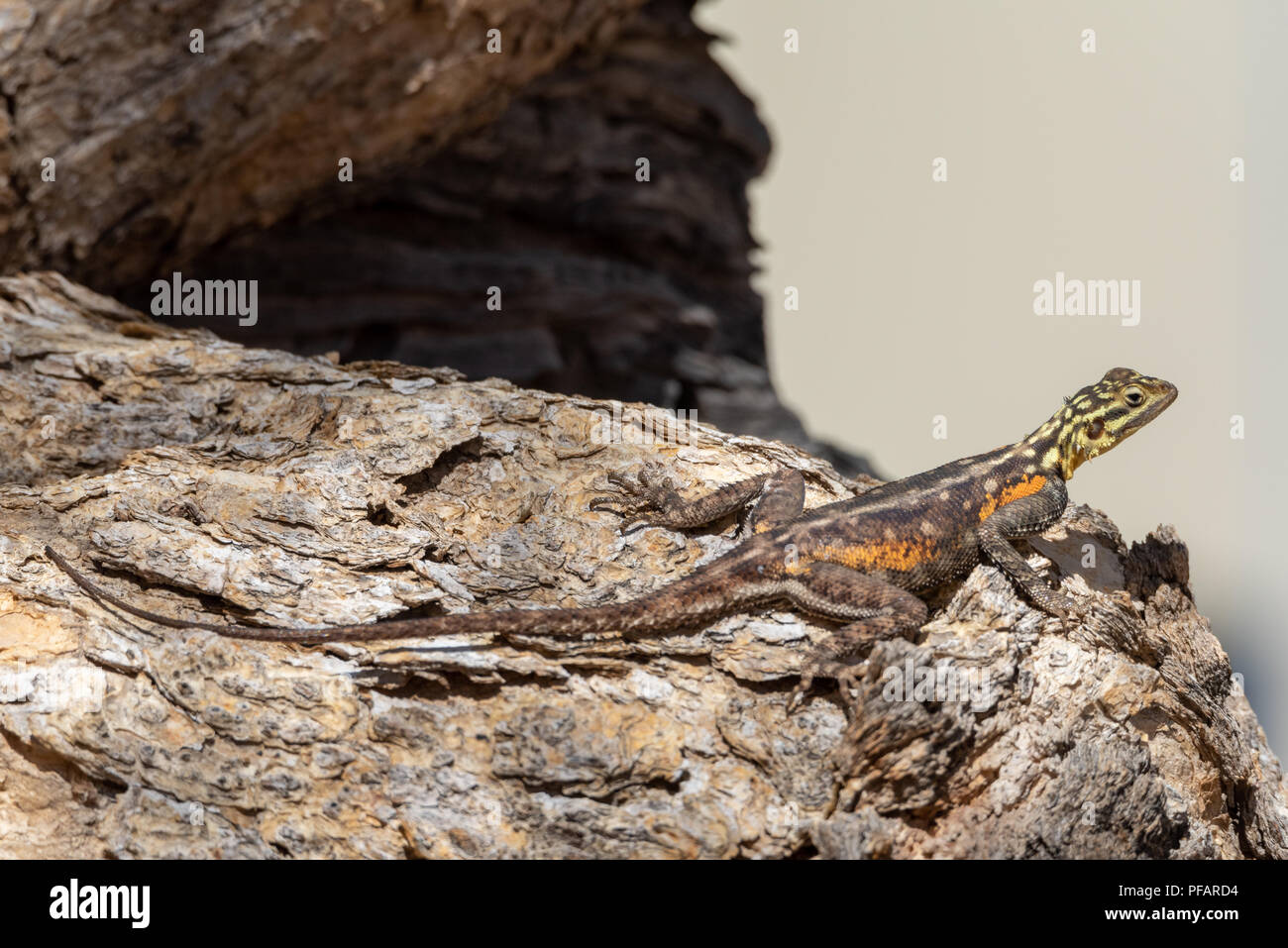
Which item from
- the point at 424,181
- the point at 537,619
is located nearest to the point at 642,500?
the point at 537,619

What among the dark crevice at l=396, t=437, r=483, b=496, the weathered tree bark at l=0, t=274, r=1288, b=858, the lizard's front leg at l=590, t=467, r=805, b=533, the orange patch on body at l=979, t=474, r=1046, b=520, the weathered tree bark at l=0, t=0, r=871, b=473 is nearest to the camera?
the weathered tree bark at l=0, t=274, r=1288, b=858

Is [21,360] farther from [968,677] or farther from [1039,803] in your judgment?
[1039,803]

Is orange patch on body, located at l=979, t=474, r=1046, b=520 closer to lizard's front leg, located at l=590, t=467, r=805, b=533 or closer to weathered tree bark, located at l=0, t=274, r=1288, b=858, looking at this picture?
weathered tree bark, located at l=0, t=274, r=1288, b=858

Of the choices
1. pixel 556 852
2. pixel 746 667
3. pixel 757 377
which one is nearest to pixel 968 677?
pixel 746 667

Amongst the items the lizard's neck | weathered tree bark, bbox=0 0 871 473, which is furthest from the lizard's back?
weathered tree bark, bbox=0 0 871 473

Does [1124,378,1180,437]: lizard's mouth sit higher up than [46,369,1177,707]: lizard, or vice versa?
[1124,378,1180,437]: lizard's mouth

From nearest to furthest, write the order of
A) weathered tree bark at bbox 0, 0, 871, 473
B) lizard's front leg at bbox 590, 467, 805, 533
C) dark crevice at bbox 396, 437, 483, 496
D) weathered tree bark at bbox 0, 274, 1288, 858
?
weathered tree bark at bbox 0, 274, 1288, 858, lizard's front leg at bbox 590, 467, 805, 533, dark crevice at bbox 396, 437, 483, 496, weathered tree bark at bbox 0, 0, 871, 473

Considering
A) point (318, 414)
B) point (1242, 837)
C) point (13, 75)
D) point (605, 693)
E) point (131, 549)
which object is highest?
point (13, 75)

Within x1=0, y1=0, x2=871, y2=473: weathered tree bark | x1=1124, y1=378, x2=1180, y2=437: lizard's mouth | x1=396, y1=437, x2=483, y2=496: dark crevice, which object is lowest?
x1=396, y1=437, x2=483, y2=496: dark crevice

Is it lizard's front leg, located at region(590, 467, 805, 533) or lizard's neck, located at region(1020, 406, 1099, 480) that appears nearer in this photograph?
lizard's front leg, located at region(590, 467, 805, 533)
